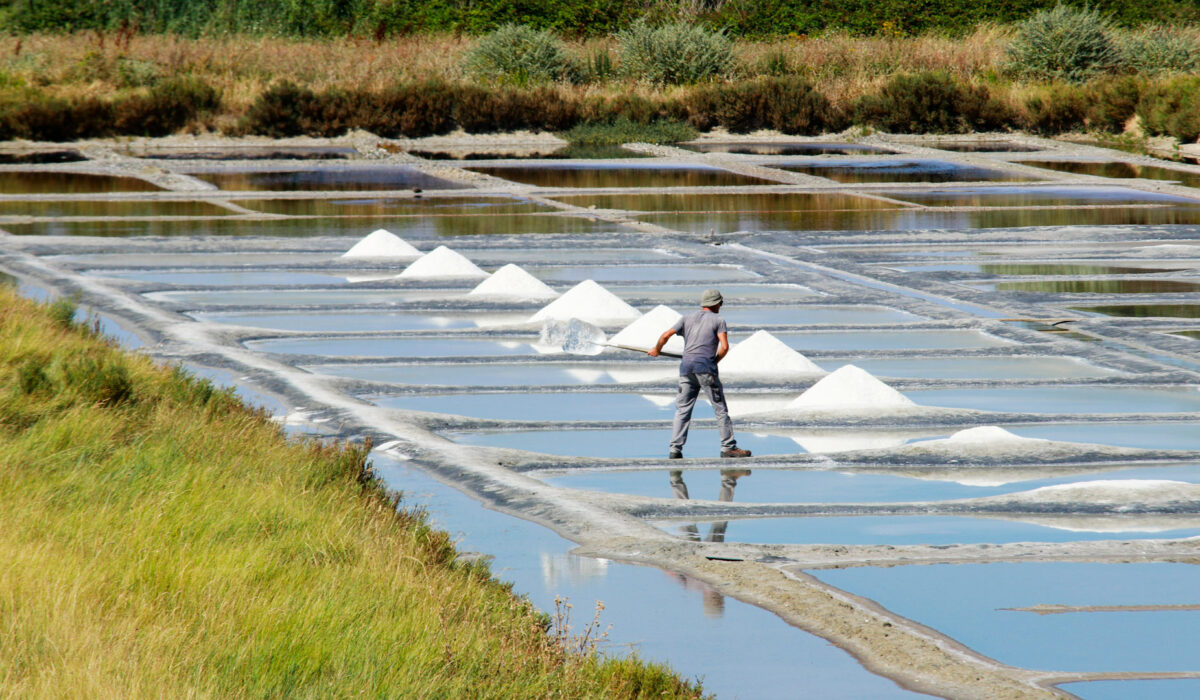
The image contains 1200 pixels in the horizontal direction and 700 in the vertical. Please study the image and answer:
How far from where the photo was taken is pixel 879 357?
13.6 metres

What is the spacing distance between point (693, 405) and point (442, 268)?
29.0 ft

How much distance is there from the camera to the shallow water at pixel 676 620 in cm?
587

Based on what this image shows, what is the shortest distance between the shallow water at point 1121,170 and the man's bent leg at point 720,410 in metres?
22.0

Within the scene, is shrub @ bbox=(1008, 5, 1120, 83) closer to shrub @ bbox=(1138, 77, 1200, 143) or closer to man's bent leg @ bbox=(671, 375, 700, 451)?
shrub @ bbox=(1138, 77, 1200, 143)

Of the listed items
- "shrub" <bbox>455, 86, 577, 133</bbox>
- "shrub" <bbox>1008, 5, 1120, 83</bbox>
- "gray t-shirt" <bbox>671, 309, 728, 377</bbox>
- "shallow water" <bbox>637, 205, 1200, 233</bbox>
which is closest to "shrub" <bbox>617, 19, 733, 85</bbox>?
"shrub" <bbox>455, 86, 577, 133</bbox>

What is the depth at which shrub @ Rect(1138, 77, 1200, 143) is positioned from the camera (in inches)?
1524

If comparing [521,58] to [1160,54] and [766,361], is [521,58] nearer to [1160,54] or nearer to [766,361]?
[1160,54]

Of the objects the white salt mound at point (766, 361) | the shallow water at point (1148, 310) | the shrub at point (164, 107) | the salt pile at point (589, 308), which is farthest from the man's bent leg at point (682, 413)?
the shrub at point (164, 107)

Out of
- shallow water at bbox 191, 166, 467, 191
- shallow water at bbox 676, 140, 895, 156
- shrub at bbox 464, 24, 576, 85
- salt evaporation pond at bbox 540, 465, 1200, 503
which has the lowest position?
salt evaporation pond at bbox 540, 465, 1200, 503

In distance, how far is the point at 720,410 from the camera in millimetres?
9844

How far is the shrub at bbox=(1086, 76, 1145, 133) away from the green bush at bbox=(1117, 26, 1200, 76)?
16.8 ft

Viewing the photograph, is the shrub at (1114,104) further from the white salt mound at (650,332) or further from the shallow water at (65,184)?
the white salt mound at (650,332)

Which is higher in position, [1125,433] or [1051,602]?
[1051,602]

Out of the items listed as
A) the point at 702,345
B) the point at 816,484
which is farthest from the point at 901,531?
the point at 702,345
